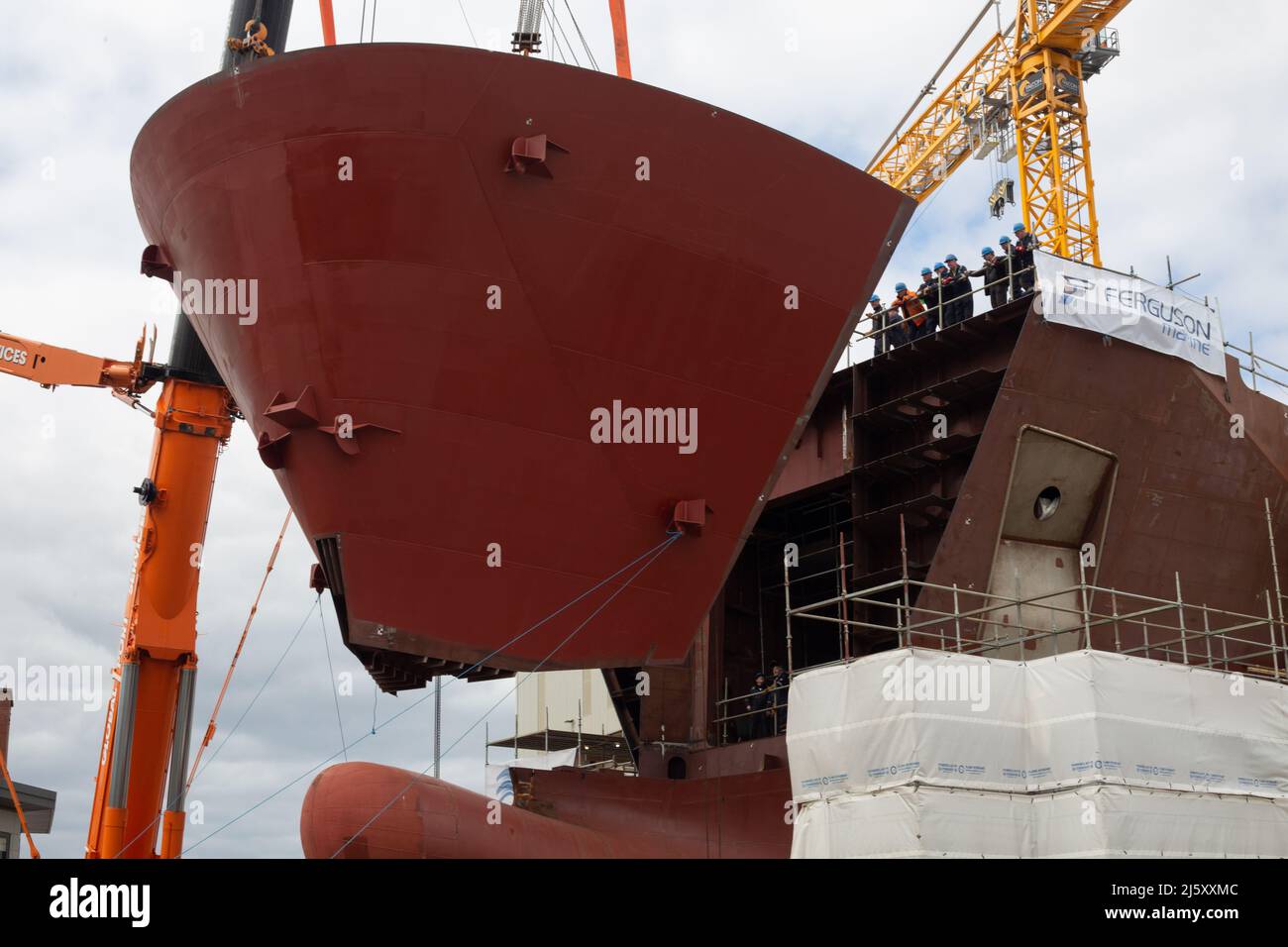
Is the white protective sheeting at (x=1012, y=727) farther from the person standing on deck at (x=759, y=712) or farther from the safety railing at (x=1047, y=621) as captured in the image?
the person standing on deck at (x=759, y=712)

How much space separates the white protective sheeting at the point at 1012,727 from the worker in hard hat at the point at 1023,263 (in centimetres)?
565

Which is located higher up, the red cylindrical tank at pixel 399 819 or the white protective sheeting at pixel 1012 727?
the white protective sheeting at pixel 1012 727

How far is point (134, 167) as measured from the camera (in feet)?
50.5

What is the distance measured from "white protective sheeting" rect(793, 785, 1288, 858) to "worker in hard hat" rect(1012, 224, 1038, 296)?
6.97m

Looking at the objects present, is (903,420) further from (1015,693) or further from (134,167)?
(134,167)

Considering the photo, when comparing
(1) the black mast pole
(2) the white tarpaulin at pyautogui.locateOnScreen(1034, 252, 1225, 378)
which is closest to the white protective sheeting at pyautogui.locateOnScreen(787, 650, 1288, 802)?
(2) the white tarpaulin at pyautogui.locateOnScreen(1034, 252, 1225, 378)

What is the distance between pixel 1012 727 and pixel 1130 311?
6.68 metres

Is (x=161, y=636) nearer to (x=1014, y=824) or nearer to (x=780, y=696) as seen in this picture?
(x=780, y=696)

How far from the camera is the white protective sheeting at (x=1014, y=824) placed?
13.2m

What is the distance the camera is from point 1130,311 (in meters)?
17.8

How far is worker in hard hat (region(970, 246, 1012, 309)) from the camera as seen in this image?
59.3ft
